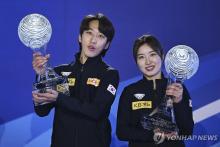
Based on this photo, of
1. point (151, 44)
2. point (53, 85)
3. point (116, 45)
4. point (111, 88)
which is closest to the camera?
point (53, 85)

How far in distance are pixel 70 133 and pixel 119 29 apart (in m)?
0.93

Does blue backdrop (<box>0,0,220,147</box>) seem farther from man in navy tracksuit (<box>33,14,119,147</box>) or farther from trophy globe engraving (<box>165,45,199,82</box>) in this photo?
trophy globe engraving (<box>165,45,199,82</box>)

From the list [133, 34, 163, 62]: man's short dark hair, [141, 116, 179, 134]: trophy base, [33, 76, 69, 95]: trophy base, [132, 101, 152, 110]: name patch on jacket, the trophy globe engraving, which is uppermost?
[133, 34, 163, 62]: man's short dark hair

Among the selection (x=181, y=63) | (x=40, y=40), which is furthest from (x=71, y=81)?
(x=181, y=63)

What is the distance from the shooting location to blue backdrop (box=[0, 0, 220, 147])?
2.09m

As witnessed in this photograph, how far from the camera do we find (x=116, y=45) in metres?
2.15

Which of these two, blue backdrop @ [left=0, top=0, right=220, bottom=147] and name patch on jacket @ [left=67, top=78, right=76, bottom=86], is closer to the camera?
name patch on jacket @ [left=67, top=78, right=76, bottom=86]

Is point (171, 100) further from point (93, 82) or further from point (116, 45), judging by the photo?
point (116, 45)

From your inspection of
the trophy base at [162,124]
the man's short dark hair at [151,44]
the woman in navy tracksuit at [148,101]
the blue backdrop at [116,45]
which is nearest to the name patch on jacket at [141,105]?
the woman in navy tracksuit at [148,101]

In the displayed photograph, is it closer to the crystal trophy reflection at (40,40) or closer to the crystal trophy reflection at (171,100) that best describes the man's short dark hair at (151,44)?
the crystal trophy reflection at (171,100)

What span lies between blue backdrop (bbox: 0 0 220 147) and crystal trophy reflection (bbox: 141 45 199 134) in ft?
2.33

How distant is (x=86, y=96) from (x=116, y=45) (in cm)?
77

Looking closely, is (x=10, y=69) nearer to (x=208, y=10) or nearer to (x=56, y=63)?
(x=56, y=63)

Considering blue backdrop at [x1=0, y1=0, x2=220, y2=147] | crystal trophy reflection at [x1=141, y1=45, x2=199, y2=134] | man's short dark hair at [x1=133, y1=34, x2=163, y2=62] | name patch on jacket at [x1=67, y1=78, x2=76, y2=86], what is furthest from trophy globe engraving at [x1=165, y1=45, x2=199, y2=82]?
blue backdrop at [x1=0, y1=0, x2=220, y2=147]
